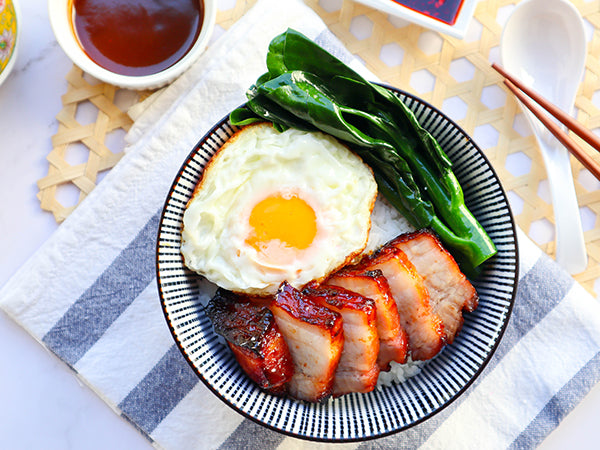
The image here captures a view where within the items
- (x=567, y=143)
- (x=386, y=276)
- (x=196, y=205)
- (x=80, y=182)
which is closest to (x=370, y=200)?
(x=386, y=276)

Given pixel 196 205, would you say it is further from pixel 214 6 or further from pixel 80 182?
pixel 214 6

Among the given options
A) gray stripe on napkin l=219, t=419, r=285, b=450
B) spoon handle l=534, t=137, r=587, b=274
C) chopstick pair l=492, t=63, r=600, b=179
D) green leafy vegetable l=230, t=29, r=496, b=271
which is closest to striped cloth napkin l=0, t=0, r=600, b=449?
gray stripe on napkin l=219, t=419, r=285, b=450

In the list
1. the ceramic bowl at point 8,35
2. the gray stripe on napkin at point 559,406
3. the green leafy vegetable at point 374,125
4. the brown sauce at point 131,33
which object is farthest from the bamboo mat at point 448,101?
the green leafy vegetable at point 374,125

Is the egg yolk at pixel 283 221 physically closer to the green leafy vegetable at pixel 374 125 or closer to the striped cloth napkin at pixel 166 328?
the green leafy vegetable at pixel 374 125

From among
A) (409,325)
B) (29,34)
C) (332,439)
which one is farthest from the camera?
(29,34)

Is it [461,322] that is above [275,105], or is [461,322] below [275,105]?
below

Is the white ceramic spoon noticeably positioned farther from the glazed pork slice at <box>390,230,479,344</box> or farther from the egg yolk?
the egg yolk
